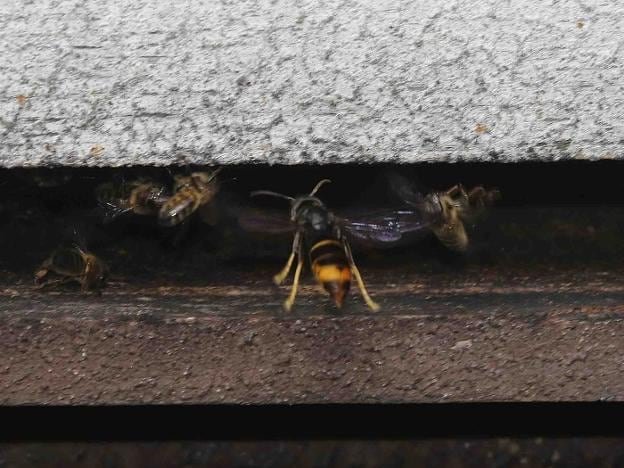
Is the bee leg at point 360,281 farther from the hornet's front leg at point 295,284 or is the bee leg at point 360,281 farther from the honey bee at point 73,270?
the honey bee at point 73,270

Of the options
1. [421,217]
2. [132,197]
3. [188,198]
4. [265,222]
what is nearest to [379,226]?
[421,217]

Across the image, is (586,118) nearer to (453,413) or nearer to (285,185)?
(285,185)

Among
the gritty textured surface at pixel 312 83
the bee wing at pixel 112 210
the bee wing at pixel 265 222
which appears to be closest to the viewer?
the gritty textured surface at pixel 312 83

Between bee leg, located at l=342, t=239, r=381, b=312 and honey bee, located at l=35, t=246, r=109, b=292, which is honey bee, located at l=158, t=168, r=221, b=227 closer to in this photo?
honey bee, located at l=35, t=246, r=109, b=292

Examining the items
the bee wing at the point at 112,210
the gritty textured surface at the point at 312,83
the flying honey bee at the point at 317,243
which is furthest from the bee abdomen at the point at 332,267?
the bee wing at the point at 112,210

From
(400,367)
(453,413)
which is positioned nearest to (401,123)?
(400,367)

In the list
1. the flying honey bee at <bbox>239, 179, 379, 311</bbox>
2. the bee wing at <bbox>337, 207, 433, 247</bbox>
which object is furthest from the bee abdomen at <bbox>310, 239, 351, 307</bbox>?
the bee wing at <bbox>337, 207, 433, 247</bbox>

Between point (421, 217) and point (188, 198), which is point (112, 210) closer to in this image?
point (188, 198)
